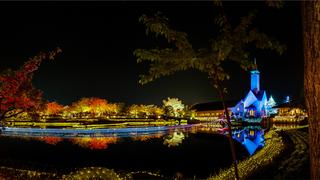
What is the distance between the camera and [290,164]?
10500 millimetres

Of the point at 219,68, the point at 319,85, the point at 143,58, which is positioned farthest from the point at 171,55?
the point at 319,85

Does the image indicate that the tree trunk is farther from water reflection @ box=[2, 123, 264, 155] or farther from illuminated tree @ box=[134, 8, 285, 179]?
water reflection @ box=[2, 123, 264, 155]

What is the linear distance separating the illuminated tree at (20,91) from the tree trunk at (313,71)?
9384 mm

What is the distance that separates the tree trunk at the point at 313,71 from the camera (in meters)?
3.42

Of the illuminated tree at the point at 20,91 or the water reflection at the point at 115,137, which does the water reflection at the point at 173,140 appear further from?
the illuminated tree at the point at 20,91

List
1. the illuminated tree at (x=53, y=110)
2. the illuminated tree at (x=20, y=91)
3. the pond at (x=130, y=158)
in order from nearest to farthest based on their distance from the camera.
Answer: the illuminated tree at (x=20, y=91) < the pond at (x=130, y=158) < the illuminated tree at (x=53, y=110)

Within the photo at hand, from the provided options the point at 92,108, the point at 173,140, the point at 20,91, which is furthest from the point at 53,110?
the point at 20,91

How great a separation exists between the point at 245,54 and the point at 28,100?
29.0 feet

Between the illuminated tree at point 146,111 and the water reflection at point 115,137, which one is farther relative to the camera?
the illuminated tree at point 146,111

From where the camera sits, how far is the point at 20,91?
465 inches

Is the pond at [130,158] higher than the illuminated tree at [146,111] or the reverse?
the reverse

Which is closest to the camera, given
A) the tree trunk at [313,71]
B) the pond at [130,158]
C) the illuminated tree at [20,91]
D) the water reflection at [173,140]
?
the tree trunk at [313,71]

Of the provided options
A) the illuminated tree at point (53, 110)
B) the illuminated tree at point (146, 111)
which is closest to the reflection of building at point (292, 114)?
the illuminated tree at point (146, 111)

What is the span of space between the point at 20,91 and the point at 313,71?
10515 millimetres
